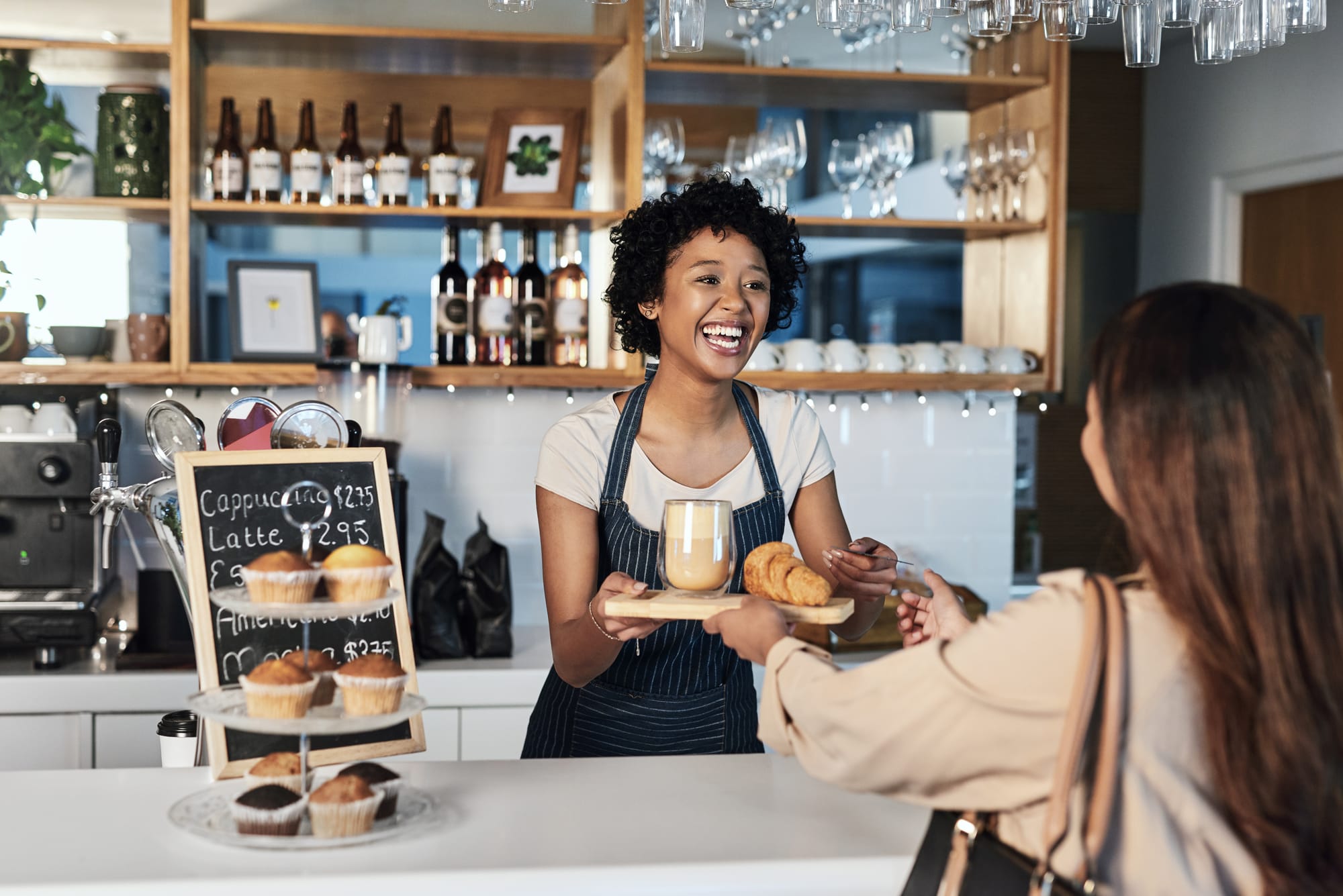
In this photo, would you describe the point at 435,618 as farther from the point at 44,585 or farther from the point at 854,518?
the point at 854,518

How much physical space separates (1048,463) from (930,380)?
1762 millimetres

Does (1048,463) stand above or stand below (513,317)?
below

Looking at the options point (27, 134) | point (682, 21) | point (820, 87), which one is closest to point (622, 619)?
point (682, 21)

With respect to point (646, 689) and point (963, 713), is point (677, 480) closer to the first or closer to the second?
point (646, 689)

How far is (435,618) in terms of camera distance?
298 cm

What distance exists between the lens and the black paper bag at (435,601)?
2971 millimetres

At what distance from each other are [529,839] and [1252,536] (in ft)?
2.57

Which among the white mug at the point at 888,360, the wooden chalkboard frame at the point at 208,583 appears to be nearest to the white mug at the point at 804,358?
the white mug at the point at 888,360

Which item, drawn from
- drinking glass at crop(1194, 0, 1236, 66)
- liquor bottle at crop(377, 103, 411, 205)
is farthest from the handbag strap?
liquor bottle at crop(377, 103, 411, 205)

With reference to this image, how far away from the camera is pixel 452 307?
3.25 meters

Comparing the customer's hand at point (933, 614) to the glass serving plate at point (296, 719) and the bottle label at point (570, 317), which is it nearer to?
the glass serving plate at point (296, 719)

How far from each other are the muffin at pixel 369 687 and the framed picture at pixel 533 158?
82.4 inches

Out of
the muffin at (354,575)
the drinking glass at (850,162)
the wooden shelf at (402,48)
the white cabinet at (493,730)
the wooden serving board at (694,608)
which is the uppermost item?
the wooden shelf at (402,48)

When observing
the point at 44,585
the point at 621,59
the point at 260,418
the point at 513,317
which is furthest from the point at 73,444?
the point at 621,59
